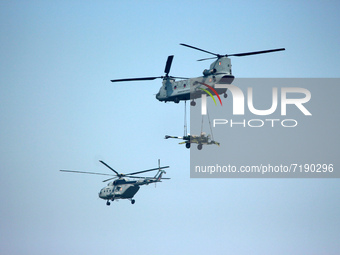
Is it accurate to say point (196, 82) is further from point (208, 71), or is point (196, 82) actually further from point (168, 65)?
point (168, 65)

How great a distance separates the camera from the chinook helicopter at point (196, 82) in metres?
75.1

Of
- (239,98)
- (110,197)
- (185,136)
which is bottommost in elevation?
(110,197)

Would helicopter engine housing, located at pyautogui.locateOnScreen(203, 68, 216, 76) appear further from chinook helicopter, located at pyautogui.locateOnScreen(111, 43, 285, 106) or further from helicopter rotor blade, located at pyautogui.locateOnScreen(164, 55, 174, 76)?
helicopter rotor blade, located at pyautogui.locateOnScreen(164, 55, 174, 76)

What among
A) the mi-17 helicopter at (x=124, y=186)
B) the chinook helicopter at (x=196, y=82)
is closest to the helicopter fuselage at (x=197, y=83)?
the chinook helicopter at (x=196, y=82)

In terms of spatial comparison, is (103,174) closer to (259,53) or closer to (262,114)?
(262,114)

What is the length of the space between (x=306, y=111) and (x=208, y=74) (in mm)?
13347

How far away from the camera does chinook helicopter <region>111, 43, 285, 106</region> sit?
246ft

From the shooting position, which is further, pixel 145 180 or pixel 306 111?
pixel 145 180

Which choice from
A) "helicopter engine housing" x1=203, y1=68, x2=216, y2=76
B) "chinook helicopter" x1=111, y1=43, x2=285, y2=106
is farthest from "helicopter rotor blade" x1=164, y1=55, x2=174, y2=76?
"helicopter engine housing" x1=203, y1=68, x2=216, y2=76

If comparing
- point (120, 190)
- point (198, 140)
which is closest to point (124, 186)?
point (120, 190)

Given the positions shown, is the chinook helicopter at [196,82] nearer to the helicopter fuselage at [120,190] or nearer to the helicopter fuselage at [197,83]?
the helicopter fuselage at [197,83]

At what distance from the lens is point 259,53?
7306 centimetres

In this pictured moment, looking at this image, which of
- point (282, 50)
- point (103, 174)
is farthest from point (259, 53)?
point (103, 174)

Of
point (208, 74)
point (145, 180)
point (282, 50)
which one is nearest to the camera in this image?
point (282, 50)
